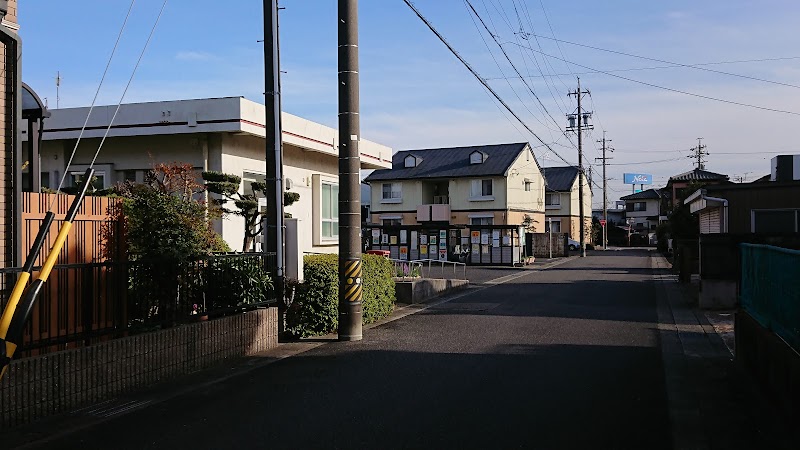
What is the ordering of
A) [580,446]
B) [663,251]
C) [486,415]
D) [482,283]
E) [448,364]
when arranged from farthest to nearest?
[663,251] → [482,283] → [448,364] → [486,415] → [580,446]

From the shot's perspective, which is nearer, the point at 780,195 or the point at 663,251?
the point at 780,195

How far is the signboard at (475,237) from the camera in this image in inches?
1521

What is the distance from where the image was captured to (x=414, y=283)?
A: 18047mm

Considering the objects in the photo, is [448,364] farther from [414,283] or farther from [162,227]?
[414,283]

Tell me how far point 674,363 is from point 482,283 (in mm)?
15649

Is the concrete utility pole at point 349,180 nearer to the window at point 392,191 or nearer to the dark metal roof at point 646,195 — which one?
the window at point 392,191

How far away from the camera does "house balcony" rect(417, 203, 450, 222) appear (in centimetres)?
4569

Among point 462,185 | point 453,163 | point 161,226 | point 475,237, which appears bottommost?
point 475,237

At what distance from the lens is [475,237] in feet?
127

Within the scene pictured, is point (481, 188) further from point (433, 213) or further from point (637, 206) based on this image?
point (637, 206)

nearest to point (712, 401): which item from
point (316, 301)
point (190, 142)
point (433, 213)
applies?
point (316, 301)

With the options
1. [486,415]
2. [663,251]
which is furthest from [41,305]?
[663,251]

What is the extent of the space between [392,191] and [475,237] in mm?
16446

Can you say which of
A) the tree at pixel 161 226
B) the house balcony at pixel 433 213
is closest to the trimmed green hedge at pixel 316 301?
the tree at pixel 161 226
